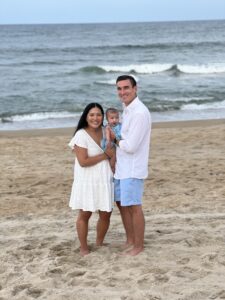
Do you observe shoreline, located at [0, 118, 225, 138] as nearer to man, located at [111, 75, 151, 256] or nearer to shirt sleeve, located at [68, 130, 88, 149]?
shirt sleeve, located at [68, 130, 88, 149]

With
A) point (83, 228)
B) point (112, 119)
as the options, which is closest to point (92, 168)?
point (112, 119)

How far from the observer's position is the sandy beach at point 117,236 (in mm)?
4281

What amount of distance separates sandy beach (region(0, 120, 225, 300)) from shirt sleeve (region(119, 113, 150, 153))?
1.01 metres

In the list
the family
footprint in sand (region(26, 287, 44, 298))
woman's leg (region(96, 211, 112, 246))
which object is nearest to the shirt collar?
the family

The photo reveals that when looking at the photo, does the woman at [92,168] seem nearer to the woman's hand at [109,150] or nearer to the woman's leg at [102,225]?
the woman's hand at [109,150]

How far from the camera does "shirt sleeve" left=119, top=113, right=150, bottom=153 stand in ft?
14.5

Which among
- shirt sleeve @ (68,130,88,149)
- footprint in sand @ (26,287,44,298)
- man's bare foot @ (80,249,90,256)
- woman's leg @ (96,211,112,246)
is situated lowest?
footprint in sand @ (26,287,44,298)

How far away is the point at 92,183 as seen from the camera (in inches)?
186

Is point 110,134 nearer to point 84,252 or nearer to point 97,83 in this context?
point 84,252

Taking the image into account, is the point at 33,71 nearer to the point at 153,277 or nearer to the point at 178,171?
the point at 178,171

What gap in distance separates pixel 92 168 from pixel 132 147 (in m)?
0.49

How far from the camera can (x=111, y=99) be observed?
797 inches

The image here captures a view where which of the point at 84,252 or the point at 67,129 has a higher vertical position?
the point at 67,129

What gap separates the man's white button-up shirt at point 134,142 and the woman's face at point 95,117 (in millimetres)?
279
